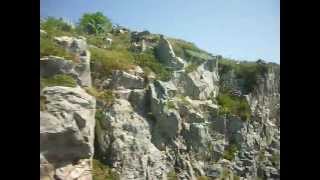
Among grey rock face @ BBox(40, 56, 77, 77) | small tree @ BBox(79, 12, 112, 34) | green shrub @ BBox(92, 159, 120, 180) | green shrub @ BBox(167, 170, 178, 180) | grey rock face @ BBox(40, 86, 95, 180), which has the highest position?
small tree @ BBox(79, 12, 112, 34)

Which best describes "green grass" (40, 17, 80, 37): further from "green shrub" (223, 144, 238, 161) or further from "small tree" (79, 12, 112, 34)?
"green shrub" (223, 144, 238, 161)

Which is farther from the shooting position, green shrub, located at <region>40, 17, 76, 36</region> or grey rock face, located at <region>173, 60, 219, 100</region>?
grey rock face, located at <region>173, 60, 219, 100</region>

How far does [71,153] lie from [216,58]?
172 cm

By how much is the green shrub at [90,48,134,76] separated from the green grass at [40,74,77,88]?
0.43 m

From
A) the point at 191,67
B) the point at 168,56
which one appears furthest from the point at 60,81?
the point at 191,67

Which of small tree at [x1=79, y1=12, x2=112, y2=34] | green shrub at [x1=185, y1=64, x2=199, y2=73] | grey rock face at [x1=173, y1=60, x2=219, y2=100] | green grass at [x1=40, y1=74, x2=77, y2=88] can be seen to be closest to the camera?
green grass at [x1=40, y1=74, x2=77, y2=88]

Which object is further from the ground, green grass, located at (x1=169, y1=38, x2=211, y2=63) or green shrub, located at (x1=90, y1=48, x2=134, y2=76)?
green grass, located at (x1=169, y1=38, x2=211, y2=63)

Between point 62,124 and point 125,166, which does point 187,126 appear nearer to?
point 125,166

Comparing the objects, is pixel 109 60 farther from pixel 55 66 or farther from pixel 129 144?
pixel 129 144

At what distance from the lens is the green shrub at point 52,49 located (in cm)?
297

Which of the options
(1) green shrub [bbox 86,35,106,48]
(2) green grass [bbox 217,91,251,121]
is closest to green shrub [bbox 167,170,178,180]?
(2) green grass [bbox 217,91,251,121]

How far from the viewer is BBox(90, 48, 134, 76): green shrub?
353 centimetres
